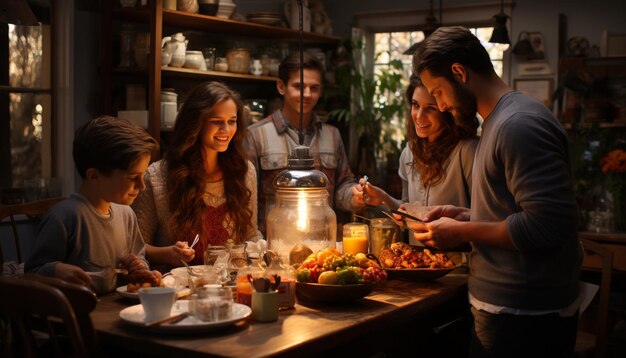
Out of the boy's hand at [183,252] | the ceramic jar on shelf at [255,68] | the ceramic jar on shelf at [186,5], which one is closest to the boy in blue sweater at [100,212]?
the boy's hand at [183,252]

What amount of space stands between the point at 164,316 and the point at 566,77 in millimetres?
4150

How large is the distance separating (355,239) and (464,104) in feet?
2.72

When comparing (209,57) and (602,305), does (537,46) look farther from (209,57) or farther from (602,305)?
(602,305)

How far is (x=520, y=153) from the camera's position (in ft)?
6.84

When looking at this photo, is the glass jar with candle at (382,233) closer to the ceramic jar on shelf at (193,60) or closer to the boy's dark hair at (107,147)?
the boy's dark hair at (107,147)

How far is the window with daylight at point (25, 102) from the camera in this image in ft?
14.8

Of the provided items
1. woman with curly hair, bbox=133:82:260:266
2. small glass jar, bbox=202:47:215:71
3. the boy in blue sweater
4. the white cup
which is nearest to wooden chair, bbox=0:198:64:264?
woman with curly hair, bbox=133:82:260:266

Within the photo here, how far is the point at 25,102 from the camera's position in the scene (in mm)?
4586

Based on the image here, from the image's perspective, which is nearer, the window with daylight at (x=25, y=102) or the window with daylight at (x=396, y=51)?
the window with daylight at (x=25, y=102)

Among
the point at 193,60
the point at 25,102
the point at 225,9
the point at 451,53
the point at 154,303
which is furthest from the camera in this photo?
the point at 225,9

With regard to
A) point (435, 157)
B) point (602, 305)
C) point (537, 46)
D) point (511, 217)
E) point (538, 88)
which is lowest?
point (602, 305)

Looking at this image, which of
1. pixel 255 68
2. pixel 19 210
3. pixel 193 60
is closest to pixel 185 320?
pixel 19 210

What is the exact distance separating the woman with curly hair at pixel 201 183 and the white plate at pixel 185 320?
3.02 ft

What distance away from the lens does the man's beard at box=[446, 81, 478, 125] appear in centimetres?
231
